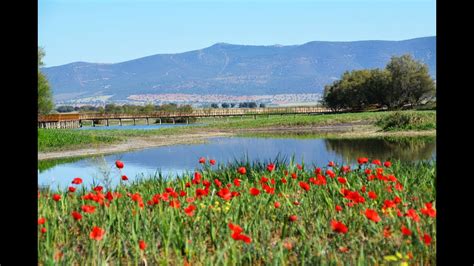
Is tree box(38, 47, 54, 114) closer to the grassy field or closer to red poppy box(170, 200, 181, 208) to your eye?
the grassy field

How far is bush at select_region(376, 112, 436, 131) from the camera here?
32.1m

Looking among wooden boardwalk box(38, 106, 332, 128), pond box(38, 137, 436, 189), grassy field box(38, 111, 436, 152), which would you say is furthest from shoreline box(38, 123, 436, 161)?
wooden boardwalk box(38, 106, 332, 128)

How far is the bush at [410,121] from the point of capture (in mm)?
32094

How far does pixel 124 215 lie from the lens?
5844 mm

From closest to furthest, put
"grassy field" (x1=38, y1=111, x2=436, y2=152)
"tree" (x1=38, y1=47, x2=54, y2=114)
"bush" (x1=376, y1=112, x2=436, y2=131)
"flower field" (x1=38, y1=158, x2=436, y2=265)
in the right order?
"flower field" (x1=38, y1=158, x2=436, y2=265) → "grassy field" (x1=38, y1=111, x2=436, y2=152) → "bush" (x1=376, y1=112, x2=436, y2=131) → "tree" (x1=38, y1=47, x2=54, y2=114)

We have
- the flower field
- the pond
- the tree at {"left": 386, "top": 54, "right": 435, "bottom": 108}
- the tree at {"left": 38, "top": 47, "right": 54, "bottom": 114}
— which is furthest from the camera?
the tree at {"left": 386, "top": 54, "right": 435, "bottom": 108}

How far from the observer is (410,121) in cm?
3244

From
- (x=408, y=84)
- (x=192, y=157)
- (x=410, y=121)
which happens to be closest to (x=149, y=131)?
(x=410, y=121)

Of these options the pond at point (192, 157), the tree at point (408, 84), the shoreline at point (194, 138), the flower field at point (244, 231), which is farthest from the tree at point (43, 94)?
the flower field at point (244, 231)

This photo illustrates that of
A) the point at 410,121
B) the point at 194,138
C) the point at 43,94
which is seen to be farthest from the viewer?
the point at 43,94

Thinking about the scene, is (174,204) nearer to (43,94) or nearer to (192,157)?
(192,157)

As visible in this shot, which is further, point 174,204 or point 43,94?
point 43,94
